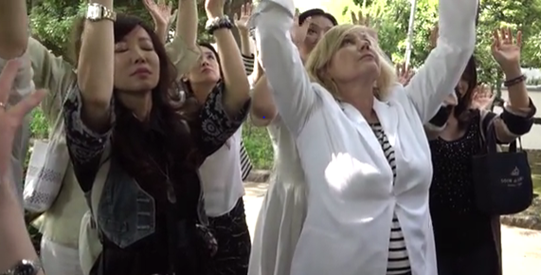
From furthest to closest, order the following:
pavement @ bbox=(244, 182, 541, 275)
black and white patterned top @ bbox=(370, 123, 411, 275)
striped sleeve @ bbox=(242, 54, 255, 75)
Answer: pavement @ bbox=(244, 182, 541, 275) < striped sleeve @ bbox=(242, 54, 255, 75) < black and white patterned top @ bbox=(370, 123, 411, 275)

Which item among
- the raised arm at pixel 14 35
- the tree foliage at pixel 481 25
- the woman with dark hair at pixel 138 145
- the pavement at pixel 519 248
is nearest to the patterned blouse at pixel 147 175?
the woman with dark hair at pixel 138 145

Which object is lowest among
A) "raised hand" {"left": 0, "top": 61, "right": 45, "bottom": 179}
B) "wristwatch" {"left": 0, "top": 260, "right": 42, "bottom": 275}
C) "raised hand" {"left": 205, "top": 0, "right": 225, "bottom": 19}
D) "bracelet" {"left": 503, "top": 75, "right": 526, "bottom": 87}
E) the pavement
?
the pavement

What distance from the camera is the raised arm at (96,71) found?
1.82 metres

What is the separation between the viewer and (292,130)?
7.61 ft

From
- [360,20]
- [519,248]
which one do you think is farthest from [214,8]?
[519,248]

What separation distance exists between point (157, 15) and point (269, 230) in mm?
1135

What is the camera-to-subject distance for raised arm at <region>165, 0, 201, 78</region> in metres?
2.81

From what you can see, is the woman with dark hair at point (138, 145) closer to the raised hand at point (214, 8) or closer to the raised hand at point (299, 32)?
the raised hand at point (214, 8)

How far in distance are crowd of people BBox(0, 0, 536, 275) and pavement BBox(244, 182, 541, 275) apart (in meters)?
2.62

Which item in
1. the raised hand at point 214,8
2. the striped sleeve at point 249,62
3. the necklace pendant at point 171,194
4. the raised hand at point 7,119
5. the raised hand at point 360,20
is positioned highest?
the raised hand at point 214,8

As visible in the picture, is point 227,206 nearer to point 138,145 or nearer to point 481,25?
point 138,145

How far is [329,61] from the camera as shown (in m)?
2.48

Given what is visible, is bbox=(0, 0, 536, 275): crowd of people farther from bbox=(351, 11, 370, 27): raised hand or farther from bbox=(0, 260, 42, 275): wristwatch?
bbox=(0, 260, 42, 275): wristwatch

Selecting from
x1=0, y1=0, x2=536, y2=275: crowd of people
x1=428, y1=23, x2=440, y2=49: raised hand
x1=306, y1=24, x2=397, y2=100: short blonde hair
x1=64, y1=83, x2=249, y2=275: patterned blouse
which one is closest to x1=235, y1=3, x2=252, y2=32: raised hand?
x1=0, y1=0, x2=536, y2=275: crowd of people
